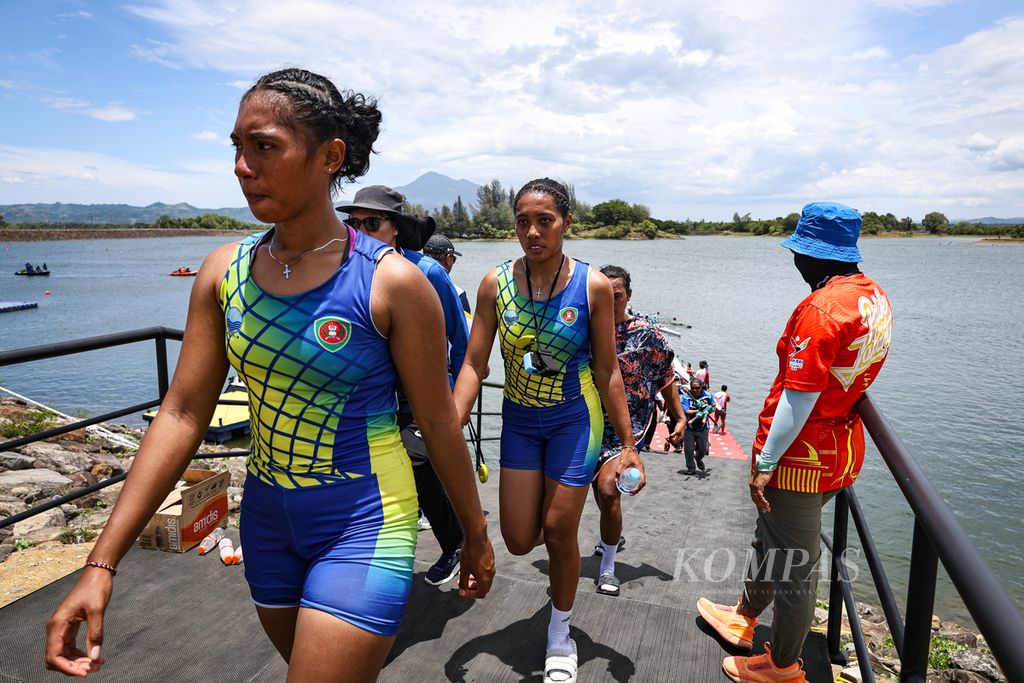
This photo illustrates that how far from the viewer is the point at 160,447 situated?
1.67 m

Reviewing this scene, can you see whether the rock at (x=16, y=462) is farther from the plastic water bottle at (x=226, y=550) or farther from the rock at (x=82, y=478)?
the plastic water bottle at (x=226, y=550)

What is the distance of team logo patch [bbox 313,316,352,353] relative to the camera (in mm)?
1591

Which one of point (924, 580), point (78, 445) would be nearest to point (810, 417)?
point (924, 580)

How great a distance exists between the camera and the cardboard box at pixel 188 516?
391cm

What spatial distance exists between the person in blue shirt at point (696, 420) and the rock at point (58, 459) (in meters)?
8.63

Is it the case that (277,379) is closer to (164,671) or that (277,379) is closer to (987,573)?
(987,573)

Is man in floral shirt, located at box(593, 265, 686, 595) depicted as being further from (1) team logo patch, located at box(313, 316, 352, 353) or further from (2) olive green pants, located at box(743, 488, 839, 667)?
(1) team logo patch, located at box(313, 316, 352, 353)

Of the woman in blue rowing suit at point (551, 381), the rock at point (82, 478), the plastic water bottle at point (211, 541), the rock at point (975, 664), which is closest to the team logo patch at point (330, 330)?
the woman in blue rowing suit at point (551, 381)

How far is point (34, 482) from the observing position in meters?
7.99

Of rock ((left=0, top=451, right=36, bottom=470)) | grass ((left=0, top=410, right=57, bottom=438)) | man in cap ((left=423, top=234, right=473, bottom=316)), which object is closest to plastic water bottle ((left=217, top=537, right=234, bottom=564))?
man in cap ((left=423, top=234, right=473, bottom=316))

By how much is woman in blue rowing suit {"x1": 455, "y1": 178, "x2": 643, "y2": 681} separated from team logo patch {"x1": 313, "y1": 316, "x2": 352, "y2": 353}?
4.44ft

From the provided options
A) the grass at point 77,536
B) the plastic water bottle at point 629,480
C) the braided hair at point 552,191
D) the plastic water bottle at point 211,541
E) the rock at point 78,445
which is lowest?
the rock at point 78,445

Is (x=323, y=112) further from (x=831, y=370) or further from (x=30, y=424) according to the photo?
(x=30, y=424)

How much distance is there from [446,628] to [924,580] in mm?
2277
